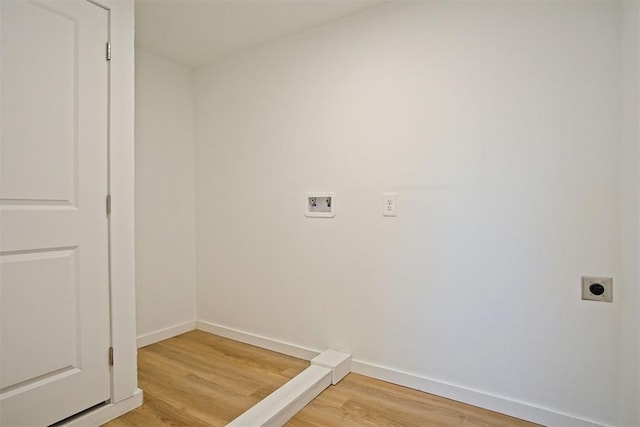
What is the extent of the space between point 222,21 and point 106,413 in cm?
233

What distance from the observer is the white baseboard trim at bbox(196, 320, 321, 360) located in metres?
2.42

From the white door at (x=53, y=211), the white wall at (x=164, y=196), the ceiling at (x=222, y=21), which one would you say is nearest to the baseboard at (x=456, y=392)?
the white wall at (x=164, y=196)

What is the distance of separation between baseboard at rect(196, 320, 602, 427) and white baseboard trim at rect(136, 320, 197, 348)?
32.4 inches

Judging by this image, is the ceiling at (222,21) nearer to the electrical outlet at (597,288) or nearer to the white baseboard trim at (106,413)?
the electrical outlet at (597,288)

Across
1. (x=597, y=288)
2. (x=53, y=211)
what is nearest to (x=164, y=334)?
(x=53, y=211)

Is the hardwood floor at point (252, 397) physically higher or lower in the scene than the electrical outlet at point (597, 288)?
lower

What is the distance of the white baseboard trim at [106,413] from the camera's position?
1582mm

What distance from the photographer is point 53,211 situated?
152 centimetres

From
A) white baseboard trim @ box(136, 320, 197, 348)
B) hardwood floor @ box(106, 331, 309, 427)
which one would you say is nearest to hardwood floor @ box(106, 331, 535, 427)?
hardwood floor @ box(106, 331, 309, 427)

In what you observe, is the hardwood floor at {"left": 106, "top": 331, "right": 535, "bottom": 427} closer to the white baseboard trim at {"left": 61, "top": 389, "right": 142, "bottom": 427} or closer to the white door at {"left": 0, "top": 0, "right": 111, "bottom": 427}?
the white baseboard trim at {"left": 61, "top": 389, "right": 142, "bottom": 427}

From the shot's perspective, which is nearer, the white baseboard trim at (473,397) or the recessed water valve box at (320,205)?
the white baseboard trim at (473,397)

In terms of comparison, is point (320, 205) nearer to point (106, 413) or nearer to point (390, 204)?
point (390, 204)

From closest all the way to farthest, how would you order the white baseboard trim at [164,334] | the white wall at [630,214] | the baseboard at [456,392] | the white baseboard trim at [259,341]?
the white wall at [630,214] < the baseboard at [456,392] < the white baseboard trim at [259,341] < the white baseboard trim at [164,334]

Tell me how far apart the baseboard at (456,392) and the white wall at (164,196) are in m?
0.93
